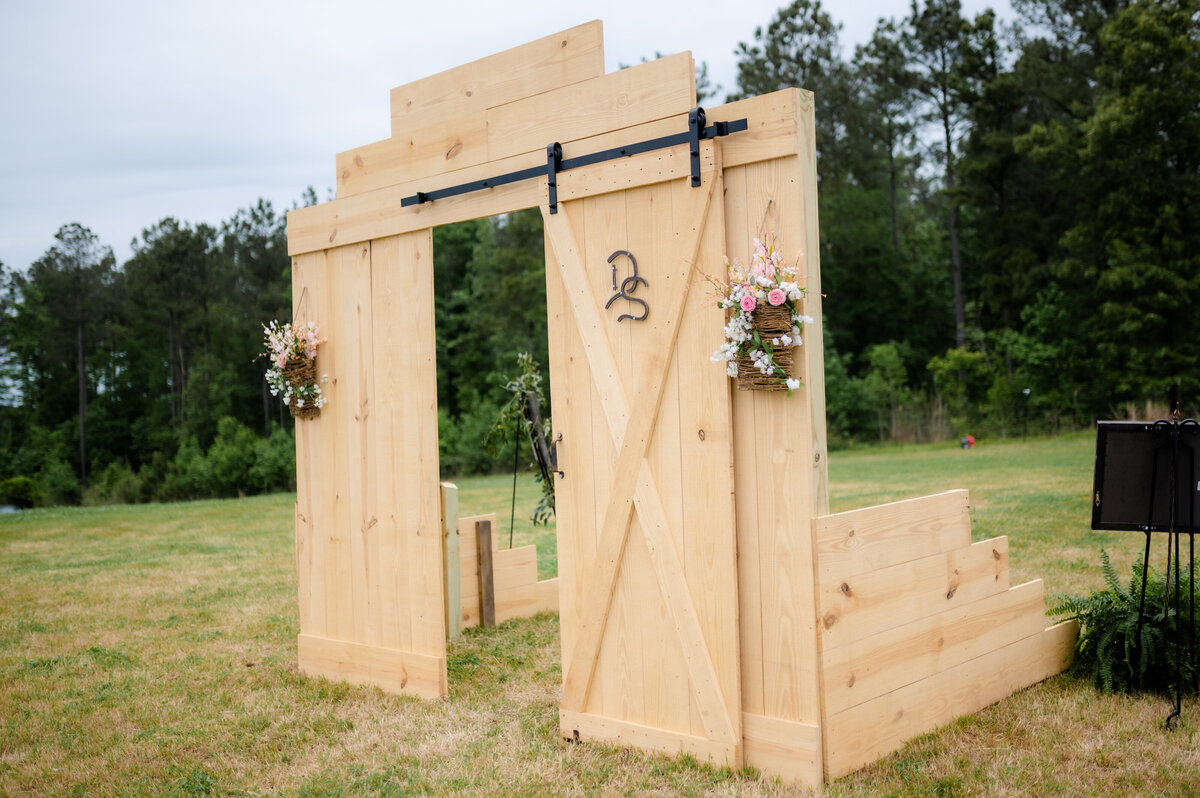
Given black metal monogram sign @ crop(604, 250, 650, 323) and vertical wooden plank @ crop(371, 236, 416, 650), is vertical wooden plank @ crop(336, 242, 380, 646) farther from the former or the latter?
black metal monogram sign @ crop(604, 250, 650, 323)

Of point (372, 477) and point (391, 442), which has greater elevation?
point (391, 442)

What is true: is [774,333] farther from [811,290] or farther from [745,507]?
[745,507]

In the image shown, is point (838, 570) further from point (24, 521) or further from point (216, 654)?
point (24, 521)

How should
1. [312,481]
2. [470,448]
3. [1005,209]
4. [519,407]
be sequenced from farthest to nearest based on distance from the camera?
[1005,209] < [470,448] < [519,407] < [312,481]

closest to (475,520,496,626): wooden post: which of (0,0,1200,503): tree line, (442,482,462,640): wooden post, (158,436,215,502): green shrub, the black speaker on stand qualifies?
(442,482,462,640): wooden post

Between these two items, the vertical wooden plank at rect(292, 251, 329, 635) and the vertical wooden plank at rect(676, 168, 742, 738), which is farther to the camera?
the vertical wooden plank at rect(292, 251, 329, 635)

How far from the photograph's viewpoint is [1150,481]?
13.1 feet

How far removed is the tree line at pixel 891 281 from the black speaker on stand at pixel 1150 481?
676 inches

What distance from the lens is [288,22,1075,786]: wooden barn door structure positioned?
3.54m

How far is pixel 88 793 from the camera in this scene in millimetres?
3715

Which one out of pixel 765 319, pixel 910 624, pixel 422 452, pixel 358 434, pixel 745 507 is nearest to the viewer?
pixel 765 319

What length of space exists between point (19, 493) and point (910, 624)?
29.3 m

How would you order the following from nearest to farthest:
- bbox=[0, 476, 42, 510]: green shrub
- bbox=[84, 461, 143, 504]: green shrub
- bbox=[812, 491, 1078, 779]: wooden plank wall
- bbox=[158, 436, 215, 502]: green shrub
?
bbox=[812, 491, 1078, 779]: wooden plank wall
bbox=[84, 461, 143, 504]: green shrub
bbox=[0, 476, 42, 510]: green shrub
bbox=[158, 436, 215, 502]: green shrub

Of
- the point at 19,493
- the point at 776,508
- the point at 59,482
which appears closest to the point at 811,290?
the point at 776,508
